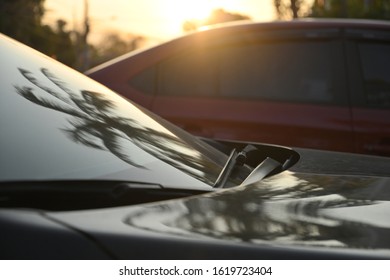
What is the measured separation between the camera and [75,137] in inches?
69.5

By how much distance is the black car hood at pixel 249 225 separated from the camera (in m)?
1.32

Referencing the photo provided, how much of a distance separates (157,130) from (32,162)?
716mm

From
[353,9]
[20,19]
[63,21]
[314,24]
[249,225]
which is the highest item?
[63,21]

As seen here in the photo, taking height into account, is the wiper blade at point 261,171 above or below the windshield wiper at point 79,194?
above

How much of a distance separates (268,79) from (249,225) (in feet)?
9.87

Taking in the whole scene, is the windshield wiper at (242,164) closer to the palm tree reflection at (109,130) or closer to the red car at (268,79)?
the palm tree reflection at (109,130)

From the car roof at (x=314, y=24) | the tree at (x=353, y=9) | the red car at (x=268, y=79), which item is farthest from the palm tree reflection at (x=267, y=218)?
the tree at (x=353, y=9)

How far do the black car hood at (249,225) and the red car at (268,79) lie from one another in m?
2.48

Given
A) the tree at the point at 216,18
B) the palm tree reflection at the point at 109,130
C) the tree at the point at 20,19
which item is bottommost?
Result: the palm tree reflection at the point at 109,130

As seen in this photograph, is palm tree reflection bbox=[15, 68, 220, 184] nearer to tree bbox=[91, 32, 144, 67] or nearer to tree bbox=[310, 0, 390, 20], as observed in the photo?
tree bbox=[310, 0, 390, 20]

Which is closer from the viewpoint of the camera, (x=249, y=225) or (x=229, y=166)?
(x=249, y=225)

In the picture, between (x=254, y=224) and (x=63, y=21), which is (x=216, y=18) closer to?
(x=63, y=21)

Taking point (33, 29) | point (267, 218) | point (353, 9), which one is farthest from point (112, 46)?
point (267, 218)
